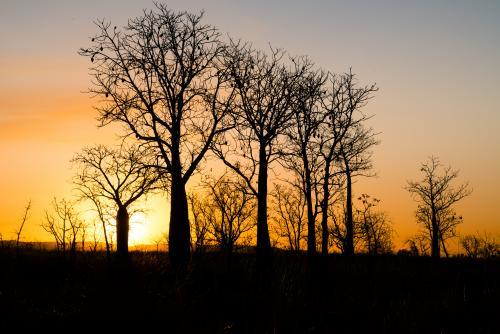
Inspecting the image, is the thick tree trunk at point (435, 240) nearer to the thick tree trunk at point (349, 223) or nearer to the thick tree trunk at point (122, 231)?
the thick tree trunk at point (349, 223)

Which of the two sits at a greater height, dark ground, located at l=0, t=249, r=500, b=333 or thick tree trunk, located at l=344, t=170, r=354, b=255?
thick tree trunk, located at l=344, t=170, r=354, b=255

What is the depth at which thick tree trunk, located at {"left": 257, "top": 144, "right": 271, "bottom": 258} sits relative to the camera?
2122cm

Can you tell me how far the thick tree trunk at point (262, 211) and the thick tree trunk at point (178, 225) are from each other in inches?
146

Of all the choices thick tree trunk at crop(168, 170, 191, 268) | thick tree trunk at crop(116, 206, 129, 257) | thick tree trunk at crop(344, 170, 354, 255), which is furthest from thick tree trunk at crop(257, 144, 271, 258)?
thick tree trunk at crop(116, 206, 129, 257)

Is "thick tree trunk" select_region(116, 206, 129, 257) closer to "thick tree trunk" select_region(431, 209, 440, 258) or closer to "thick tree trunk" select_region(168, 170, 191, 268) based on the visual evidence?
"thick tree trunk" select_region(168, 170, 191, 268)

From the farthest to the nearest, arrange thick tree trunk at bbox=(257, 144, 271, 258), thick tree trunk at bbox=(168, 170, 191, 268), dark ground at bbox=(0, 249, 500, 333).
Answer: thick tree trunk at bbox=(257, 144, 271, 258) → thick tree trunk at bbox=(168, 170, 191, 268) → dark ground at bbox=(0, 249, 500, 333)

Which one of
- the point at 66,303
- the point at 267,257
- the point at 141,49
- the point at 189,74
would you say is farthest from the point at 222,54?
the point at 66,303

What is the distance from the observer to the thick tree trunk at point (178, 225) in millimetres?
18812

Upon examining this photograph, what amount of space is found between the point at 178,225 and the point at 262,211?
4.45 meters

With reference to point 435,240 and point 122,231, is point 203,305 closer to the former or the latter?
point 122,231

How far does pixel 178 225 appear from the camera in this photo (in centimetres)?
1914

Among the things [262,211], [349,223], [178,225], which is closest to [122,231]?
[262,211]

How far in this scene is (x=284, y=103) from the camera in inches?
914

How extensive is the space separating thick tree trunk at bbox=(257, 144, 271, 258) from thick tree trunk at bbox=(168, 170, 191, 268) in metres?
3.71
